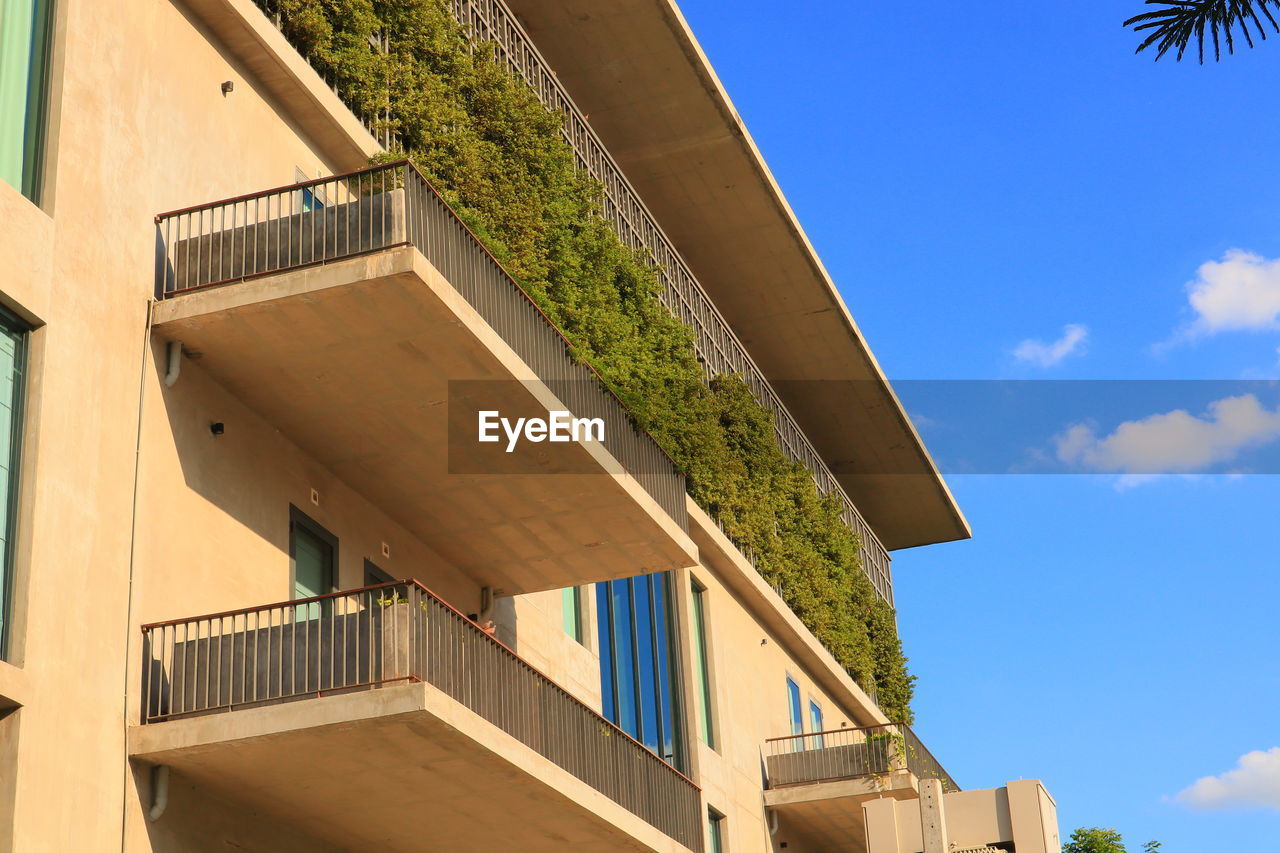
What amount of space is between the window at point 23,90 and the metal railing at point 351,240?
4.69ft

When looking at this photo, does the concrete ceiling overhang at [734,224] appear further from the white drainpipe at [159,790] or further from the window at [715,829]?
the white drainpipe at [159,790]

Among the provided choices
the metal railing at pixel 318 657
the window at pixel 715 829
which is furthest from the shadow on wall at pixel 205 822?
the window at pixel 715 829

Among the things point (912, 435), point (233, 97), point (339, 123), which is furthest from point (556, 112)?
point (912, 435)

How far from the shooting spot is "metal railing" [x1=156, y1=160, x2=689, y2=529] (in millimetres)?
13430

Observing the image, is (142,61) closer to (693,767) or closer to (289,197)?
(289,197)

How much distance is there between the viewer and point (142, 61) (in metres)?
13.9

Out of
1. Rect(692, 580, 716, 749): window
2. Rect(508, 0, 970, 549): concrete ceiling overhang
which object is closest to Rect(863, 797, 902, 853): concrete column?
Rect(692, 580, 716, 749): window

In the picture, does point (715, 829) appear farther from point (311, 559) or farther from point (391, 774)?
point (391, 774)

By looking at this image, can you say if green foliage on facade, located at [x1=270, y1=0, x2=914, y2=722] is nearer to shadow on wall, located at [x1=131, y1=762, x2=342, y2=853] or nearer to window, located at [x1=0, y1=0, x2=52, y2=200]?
window, located at [x1=0, y1=0, x2=52, y2=200]

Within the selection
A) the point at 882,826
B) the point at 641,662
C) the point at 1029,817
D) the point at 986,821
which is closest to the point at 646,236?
the point at 641,662

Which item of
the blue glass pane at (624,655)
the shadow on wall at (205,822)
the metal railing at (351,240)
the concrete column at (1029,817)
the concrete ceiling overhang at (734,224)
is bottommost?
the concrete column at (1029,817)

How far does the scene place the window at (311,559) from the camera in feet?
49.1

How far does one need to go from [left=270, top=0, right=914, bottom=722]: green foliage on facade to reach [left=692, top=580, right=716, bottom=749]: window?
5.72 feet

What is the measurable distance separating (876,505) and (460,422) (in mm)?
25946
